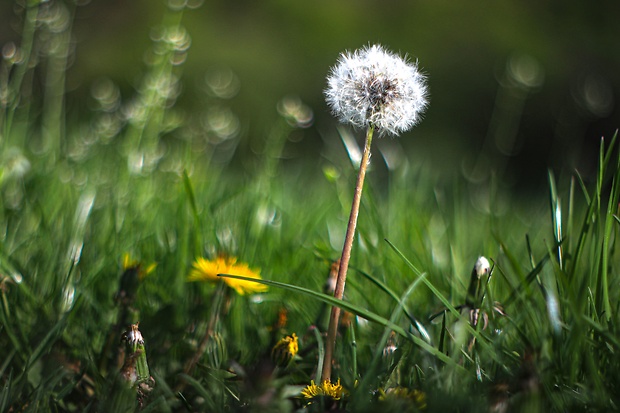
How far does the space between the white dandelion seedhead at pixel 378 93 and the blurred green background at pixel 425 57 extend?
12.1 feet

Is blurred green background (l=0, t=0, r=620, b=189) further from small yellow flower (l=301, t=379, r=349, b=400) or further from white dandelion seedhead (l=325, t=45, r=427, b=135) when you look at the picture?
small yellow flower (l=301, t=379, r=349, b=400)

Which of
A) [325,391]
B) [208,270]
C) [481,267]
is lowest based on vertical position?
[325,391]

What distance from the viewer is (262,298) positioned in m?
1.32

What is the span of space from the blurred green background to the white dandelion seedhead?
367cm

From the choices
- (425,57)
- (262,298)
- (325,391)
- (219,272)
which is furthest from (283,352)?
(425,57)

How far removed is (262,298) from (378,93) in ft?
1.84

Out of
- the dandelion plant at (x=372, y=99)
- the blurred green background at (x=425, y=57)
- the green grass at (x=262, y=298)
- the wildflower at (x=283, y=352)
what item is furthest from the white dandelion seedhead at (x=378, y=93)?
the blurred green background at (x=425, y=57)

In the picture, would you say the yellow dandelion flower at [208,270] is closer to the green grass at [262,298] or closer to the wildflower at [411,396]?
the green grass at [262,298]

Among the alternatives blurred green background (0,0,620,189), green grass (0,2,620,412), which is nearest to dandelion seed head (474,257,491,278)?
green grass (0,2,620,412)

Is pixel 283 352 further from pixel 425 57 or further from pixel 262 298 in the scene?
pixel 425 57

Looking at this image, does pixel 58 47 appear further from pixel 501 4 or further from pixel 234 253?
pixel 501 4

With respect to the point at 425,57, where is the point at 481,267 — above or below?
below

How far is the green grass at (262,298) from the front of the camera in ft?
2.82

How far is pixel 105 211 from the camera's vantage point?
1.68 metres
